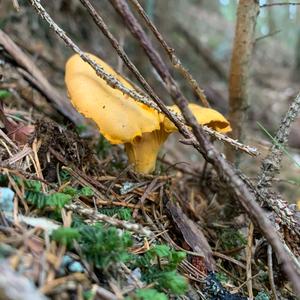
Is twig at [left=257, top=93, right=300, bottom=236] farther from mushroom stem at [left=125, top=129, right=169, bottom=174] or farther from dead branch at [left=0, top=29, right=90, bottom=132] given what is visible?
dead branch at [left=0, top=29, right=90, bottom=132]

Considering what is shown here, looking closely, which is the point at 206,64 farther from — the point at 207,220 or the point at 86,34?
the point at 207,220

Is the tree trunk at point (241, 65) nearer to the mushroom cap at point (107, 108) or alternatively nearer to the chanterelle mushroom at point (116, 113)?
the chanterelle mushroom at point (116, 113)

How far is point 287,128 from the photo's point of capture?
1873 millimetres

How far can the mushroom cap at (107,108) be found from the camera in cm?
173

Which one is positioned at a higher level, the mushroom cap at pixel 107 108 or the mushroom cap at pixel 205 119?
the mushroom cap at pixel 205 119

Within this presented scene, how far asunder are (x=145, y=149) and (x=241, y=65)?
0.83 meters

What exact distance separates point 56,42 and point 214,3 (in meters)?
7.47

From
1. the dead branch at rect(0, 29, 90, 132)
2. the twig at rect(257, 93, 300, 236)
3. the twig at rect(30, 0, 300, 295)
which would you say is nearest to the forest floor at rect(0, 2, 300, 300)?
the dead branch at rect(0, 29, 90, 132)

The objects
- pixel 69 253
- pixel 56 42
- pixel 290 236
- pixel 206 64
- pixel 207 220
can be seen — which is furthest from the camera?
pixel 206 64

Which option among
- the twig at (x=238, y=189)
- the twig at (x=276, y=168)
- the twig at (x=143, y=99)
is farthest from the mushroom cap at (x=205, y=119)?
the twig at (x=238, y=189)

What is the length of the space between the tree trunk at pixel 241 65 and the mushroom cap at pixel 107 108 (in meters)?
0.78

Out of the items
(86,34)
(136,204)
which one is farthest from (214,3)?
(136,204)

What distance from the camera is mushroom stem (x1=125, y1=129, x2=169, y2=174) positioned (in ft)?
6.75

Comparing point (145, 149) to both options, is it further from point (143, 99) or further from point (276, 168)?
point (276, 168)
